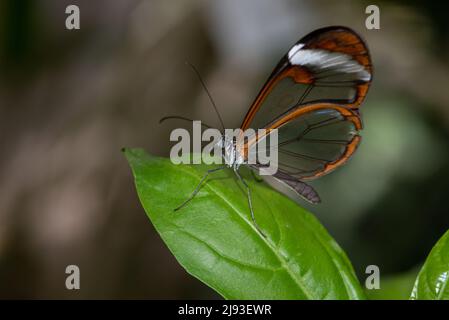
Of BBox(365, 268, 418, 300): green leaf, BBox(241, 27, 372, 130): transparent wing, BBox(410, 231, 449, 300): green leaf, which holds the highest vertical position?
BBox(241, 27, 372, 130): transparent wing

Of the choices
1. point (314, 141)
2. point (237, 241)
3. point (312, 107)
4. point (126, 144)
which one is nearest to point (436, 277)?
point (237, 241)

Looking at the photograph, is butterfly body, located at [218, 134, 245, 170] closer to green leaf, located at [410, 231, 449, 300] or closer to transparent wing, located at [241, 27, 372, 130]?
transparent wing, located at [241, 27, 372, 130]

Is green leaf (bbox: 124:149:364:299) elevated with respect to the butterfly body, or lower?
lower

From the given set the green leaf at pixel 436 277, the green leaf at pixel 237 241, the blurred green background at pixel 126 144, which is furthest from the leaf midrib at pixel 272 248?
the blurred green background at pixel 126 144

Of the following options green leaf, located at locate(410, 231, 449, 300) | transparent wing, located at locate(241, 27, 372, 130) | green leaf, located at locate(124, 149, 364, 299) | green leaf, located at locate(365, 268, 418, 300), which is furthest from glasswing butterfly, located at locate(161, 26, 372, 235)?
green leaf, located at locate(410, 231, 449, 300)

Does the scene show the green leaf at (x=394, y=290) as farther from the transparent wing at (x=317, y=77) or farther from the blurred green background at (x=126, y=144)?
the blurred green background at (x=126, y=144)

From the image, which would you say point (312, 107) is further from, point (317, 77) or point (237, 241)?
point (237, 241)
